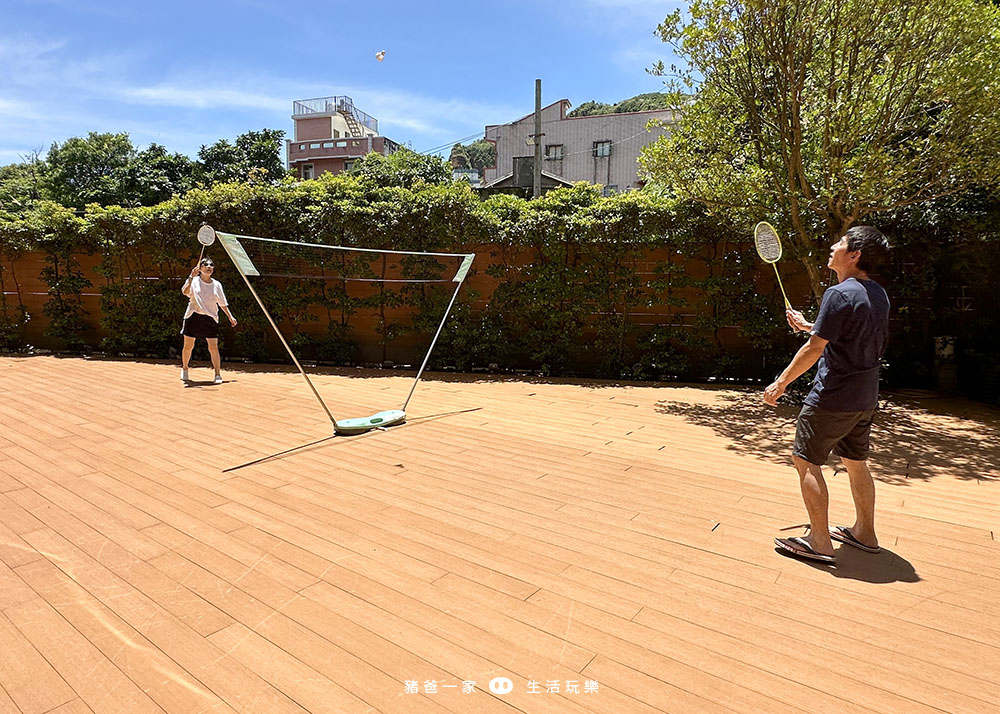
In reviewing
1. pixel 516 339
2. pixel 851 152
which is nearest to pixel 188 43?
pixel 516 339

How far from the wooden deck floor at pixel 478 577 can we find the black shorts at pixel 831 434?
1.88ft

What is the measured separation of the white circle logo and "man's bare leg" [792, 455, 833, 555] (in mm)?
1759

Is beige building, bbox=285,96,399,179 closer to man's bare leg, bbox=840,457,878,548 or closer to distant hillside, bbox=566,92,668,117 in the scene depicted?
distant hillside, bbox=566,92,668,117

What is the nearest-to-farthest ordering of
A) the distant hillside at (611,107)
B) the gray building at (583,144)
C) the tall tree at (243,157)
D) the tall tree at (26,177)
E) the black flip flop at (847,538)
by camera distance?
the black flip flop at (847,538) < the tall tree at (26,177) < the tall tree at (243,157) < the gray building at (583,144) < the distant hillside at (611,107)

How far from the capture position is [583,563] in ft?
9.82

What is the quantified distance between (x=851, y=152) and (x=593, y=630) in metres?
6.02

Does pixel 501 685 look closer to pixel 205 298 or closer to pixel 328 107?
pixel 205 298

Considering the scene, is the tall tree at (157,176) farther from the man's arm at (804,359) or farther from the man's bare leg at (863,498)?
the man's bare leg at (863,498)

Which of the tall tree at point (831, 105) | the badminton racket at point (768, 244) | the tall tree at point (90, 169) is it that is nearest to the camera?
the badminton racket at point (768, 244)

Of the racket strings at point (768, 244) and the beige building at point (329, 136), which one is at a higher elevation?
the beige building at point (329, 136)

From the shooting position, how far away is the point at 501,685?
2.05m

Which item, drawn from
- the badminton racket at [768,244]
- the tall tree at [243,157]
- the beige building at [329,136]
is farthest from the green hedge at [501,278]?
the beige building at [329,136]

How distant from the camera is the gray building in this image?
140ft

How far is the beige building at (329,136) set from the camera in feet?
208
